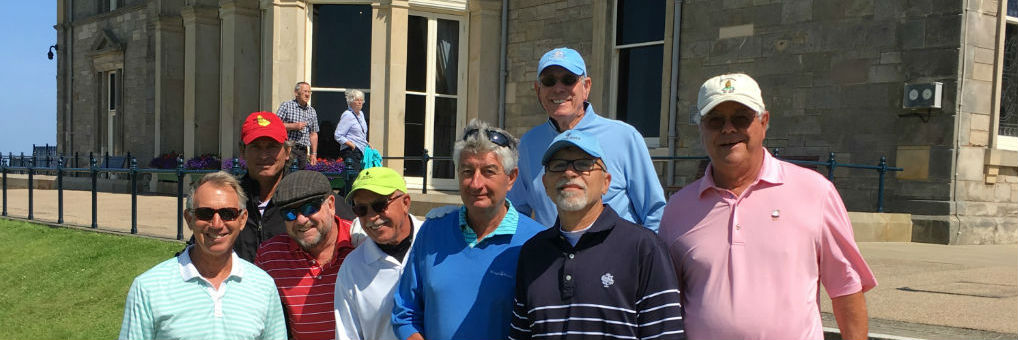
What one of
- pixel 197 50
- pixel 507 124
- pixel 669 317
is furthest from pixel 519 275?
pixel 197 50

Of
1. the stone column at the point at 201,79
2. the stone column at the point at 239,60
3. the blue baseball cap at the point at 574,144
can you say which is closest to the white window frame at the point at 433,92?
the stone column at the point at 239,60

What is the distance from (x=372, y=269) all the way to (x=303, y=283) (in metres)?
0.41

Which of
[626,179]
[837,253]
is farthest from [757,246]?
[626,179]

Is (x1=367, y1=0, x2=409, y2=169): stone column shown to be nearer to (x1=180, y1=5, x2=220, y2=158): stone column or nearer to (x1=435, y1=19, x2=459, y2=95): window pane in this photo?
(x1=435, y1=19, x2=459, y2=95): window pane

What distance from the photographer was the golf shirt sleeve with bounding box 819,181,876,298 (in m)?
2.56

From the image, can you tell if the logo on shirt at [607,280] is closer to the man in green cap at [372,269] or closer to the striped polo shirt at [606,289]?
the striped polo shirt at [606,289]

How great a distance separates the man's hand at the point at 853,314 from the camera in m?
2.62

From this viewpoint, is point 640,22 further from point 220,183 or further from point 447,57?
point 220,183

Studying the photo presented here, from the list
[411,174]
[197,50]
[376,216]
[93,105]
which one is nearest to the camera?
[376,216]

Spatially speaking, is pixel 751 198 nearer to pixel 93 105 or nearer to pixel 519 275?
pixel 519 275

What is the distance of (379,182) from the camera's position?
10.6 feet

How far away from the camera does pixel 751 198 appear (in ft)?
8.65

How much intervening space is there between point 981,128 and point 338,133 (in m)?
7.38

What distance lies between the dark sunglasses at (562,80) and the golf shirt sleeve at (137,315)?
172 cm
